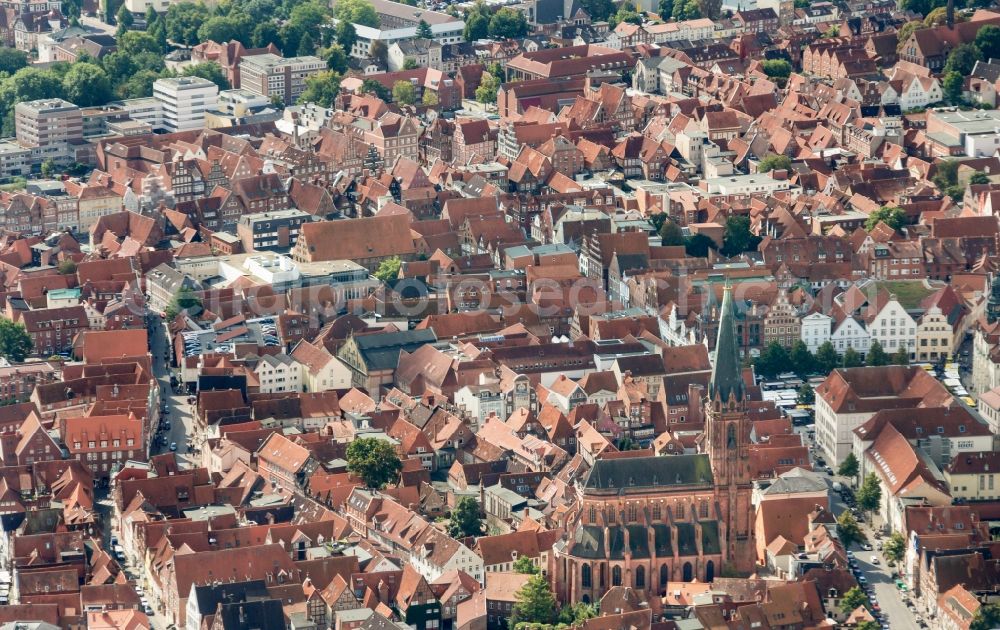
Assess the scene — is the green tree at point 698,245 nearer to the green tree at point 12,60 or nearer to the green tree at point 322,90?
the green tree at point 322,90

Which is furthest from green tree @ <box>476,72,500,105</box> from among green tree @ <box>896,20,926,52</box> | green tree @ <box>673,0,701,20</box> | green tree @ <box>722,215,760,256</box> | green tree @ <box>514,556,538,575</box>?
green tree @ <box>514,556,538,575</box>

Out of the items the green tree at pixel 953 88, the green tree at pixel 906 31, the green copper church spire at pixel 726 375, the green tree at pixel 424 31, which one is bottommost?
the green tree at pixel 424 31

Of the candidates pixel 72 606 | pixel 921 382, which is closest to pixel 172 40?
pixel 921 382

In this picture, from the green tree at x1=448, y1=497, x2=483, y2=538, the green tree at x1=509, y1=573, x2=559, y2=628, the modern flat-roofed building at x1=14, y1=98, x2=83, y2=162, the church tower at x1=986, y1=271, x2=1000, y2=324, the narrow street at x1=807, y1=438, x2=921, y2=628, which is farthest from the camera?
the modern flat-roofed building at x1=14, y1=98, x2=83, y2=162

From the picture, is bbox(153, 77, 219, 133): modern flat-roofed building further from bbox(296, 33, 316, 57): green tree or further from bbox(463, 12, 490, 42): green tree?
bbox(463, 12, 490, 42): green tree

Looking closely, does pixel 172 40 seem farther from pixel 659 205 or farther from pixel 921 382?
pixel 921 382

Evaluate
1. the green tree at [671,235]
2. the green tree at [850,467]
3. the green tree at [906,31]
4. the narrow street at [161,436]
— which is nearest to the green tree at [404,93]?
the green tree at [906,31]
